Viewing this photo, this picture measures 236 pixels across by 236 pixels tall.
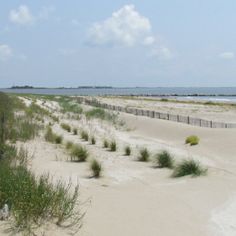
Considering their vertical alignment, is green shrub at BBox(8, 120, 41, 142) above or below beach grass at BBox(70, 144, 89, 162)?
above

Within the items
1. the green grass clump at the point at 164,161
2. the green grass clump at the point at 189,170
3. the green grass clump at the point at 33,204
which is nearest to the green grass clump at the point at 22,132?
the green grass clump at the point at 164,161

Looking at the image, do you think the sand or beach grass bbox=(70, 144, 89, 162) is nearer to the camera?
the sand

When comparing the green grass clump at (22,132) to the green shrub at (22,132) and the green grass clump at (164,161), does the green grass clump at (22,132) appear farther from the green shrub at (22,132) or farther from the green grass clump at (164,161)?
the green grass clump at (164,161)

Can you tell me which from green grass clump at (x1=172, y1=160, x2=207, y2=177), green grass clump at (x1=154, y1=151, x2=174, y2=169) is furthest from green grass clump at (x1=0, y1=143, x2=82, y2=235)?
green grass clump at (x1=154, y1=151, x2=174, y2=169)

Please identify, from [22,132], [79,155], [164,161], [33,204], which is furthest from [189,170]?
[22,132]

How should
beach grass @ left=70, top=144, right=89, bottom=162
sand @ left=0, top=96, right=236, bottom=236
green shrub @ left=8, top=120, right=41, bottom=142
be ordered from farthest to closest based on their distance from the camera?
1. green shrub @ left=8, top=120, right=41, bottom=142
2. beach grass @ left=70, top=144, right=89, bottom=162
3. sand @ left=0, top=96, right=236, bottom=236

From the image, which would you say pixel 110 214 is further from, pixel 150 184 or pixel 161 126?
pixel 161 126

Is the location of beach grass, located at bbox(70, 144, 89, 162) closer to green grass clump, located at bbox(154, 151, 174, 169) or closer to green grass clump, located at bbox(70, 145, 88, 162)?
green grass clump, located at bbox(70, 145, 88, 162)

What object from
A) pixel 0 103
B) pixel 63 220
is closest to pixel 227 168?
pixel 63 220

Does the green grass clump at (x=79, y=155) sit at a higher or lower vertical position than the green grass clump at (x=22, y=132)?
lower

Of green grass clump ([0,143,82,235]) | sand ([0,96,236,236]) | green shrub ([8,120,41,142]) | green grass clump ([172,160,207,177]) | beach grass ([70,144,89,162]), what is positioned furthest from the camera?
green shrub ([8,120,41,142])

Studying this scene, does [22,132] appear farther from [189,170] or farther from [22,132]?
[189,170]

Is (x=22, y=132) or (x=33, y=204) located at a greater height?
(x=33, y=204)

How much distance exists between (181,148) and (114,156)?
5.44 metres
